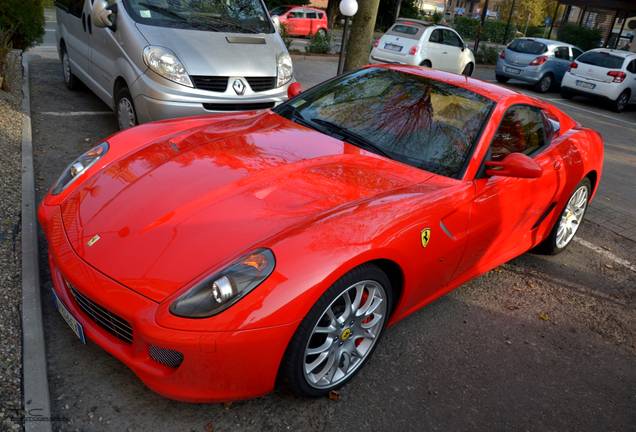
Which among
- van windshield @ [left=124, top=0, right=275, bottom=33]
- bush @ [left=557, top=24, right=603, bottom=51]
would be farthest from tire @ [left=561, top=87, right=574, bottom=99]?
bush @ [left=557, top=24, right=603, bottom=51]

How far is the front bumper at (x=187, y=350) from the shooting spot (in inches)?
83.5

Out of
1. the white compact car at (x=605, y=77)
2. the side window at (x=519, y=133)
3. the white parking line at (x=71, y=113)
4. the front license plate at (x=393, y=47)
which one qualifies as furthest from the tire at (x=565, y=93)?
the white parking line at (x=71, y=113)

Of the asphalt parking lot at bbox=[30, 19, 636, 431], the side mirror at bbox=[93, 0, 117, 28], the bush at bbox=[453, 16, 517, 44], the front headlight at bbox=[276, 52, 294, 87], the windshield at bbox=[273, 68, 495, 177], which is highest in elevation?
the side mirror at bbox=[93, 0, 117, 28]

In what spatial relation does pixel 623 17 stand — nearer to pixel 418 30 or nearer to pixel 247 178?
pixel 418 30

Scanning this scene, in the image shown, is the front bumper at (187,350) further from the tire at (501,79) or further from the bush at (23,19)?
the tire at (501,79)

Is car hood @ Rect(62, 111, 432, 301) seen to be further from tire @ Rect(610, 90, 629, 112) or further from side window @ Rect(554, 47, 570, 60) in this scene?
side window @ Rect(554, 47, 570, 60)

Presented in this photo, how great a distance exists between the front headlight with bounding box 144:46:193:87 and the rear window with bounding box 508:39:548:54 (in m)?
13.6

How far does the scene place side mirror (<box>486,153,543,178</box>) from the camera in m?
3.09

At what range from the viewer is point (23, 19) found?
30.6ft

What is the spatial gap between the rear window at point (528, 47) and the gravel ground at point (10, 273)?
1473 cm

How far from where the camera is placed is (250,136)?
11.3 feet

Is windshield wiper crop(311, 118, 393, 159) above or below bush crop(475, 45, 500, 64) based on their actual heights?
above

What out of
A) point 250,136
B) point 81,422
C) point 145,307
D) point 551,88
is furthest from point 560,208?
point 551,88

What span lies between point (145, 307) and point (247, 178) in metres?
0.95
